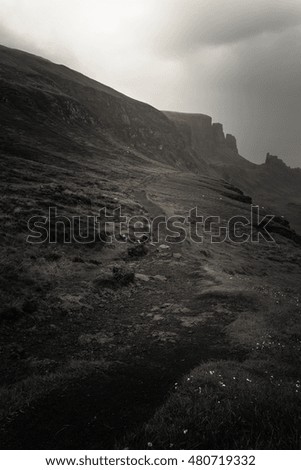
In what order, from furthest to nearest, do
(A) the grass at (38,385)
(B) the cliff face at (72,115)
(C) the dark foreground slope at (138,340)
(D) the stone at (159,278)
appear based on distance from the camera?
(B) the cliff face at (72,115) < (D) the stone at (159,278) < (A) the grass at (38,385) < (C) the dark foreground slope at (138,340)

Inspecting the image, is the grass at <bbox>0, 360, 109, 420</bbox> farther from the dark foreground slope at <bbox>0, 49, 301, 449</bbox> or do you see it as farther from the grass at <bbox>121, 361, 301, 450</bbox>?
the grass at <bbox>121, 361, 301, 450</bbox>

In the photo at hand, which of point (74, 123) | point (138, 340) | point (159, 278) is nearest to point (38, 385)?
point (138, 340)

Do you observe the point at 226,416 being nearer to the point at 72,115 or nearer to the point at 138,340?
the point at 138,340

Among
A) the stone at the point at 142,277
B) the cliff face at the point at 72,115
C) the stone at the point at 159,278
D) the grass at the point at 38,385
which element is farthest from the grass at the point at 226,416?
the cliff face at the point at 72,115

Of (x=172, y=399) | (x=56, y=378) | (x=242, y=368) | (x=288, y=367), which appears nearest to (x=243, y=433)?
(x=172, y=399)

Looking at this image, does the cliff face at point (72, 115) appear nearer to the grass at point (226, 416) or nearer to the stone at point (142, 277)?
the stone at point (142, 277)

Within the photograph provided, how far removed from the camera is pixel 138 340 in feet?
42.7

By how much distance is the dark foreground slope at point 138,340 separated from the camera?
23.4 ft

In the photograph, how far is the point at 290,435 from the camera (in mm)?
6781

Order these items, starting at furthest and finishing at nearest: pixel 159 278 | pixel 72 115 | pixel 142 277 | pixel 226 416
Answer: pixel 72 115 < pixel 159 278 < pixel 142 277 < pixel 226 416

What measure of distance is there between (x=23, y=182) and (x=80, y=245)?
16.8 m

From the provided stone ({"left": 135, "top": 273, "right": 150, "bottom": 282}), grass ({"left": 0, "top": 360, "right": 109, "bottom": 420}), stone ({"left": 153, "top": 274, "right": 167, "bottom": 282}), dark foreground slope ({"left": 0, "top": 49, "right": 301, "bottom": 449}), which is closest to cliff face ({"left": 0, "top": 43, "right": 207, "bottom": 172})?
dark foreground slope ({"left": 0, "top": 49, "right": 301, "bottom": 449})

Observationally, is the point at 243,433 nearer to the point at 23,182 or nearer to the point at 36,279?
the point at 36,279

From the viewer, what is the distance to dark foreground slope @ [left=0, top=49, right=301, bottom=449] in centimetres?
714
